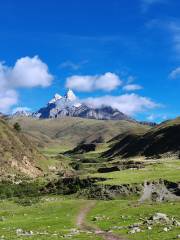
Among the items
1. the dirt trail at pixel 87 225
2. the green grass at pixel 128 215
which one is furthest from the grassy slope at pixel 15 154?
the green grass at pixel 128 215

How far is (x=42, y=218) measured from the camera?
78.5 meters

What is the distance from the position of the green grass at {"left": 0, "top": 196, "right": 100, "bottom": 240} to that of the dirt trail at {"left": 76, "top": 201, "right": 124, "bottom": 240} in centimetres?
89

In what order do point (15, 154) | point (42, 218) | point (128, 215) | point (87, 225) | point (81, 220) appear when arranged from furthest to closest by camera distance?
1. point (15, 154)
2. point (42, 218)
3. point (128, 215)
4. point (81, 220)
5. point (87, 225)

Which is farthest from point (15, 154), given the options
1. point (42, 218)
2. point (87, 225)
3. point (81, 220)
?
point (87, 225)

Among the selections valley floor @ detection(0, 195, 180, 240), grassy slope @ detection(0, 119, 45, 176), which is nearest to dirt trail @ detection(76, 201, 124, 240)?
valley floor @ detection(0, 195, 180, 240)

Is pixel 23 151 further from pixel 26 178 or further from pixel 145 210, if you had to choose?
pixel 145 210

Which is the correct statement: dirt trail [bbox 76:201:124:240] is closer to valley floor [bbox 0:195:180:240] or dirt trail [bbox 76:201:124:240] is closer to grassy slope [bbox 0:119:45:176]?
valley floor [bbox 0:195:180:240]

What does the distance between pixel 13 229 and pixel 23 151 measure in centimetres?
11557

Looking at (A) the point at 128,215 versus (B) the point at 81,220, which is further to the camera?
(A) the point at 128,215

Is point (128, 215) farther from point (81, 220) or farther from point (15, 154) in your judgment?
point (15, 154)

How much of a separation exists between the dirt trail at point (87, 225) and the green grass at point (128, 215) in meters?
Answer: 0.93

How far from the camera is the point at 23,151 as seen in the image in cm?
18225

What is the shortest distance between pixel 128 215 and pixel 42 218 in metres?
13.7

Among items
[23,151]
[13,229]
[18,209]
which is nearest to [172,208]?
[13,229]
